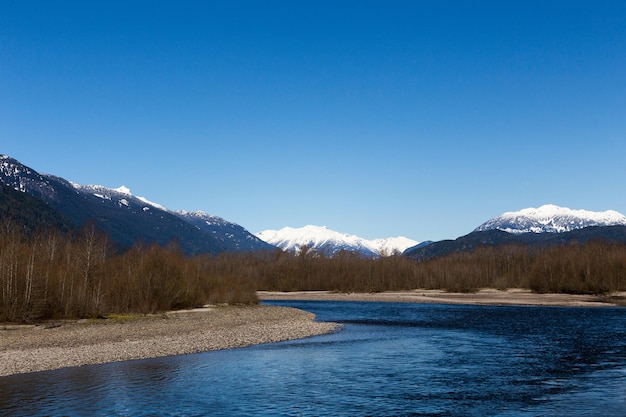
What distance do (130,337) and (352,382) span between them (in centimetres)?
2526

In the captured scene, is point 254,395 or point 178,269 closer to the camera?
point 254,395

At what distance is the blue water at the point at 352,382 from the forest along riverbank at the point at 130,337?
2959 mm

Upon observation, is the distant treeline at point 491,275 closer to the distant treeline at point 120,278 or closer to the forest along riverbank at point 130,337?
the distant treeline at point 120,278

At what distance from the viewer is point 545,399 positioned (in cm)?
2525

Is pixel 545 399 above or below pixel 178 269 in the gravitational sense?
below

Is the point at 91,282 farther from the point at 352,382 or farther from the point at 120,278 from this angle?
the point at 352,382

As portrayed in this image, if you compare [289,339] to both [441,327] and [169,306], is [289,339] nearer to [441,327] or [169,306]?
[441,327]

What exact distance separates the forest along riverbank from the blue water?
117 inches

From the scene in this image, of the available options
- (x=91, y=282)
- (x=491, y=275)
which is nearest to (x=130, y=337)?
(x=91, y=282)

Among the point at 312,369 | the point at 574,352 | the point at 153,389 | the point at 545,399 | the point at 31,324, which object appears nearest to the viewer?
the point at 545,399

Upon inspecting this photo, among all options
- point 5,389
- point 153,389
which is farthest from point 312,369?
point 5,389

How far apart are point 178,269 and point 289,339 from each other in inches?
1435

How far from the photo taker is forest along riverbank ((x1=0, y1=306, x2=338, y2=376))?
35.7m

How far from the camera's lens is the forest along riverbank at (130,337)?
1406 inches
